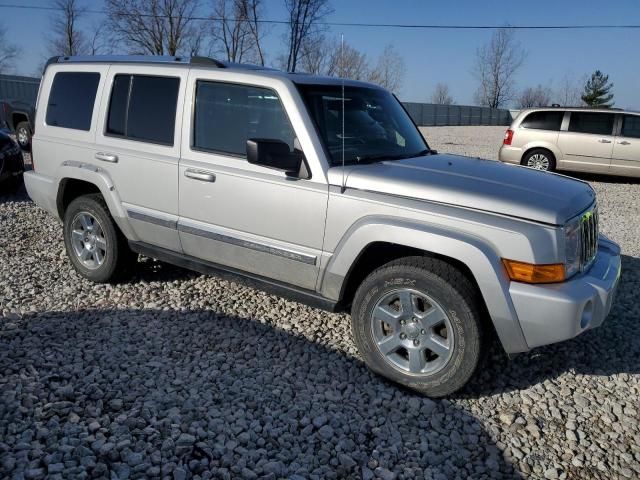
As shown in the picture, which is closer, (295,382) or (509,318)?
(509,318)

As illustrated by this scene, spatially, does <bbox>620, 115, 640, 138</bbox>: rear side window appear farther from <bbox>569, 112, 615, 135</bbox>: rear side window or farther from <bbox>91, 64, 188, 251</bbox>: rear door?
<bbox>91, 64, 188, 251</bbox>: rear door

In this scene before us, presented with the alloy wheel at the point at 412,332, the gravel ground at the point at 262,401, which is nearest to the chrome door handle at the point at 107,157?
the gravel ground at the point at 262,401

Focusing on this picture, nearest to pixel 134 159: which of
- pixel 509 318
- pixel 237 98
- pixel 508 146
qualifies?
pixel 237 98

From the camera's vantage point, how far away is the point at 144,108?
4312 mm

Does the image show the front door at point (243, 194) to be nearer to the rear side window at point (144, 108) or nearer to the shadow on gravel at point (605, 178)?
the rear side window at point (144, 108)

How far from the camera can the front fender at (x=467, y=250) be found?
116 inches

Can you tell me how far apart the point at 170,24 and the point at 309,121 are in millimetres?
38614

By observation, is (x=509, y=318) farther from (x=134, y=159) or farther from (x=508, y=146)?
(x=508, y=146)

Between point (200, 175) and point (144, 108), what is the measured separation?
0.90 m

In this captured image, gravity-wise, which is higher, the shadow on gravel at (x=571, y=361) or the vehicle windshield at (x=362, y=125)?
the vehicle windshield at (x=362, y=125)

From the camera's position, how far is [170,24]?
3775 centimetres

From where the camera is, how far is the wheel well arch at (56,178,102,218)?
4875 millimetres

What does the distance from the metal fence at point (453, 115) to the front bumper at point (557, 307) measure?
1511 inches

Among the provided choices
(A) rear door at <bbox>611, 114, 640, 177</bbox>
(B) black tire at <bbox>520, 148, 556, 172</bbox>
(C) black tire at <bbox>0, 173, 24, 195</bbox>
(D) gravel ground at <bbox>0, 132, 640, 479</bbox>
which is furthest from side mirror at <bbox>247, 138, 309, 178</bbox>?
(A) rear door at <bbox>611, 114, 640, 177</bbox>
